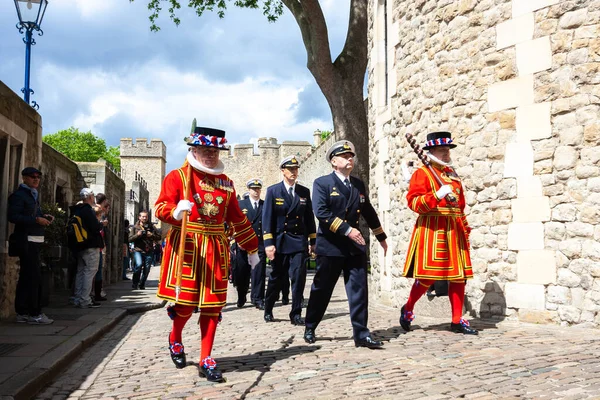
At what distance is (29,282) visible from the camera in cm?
675

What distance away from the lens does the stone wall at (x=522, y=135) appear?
20.6ft

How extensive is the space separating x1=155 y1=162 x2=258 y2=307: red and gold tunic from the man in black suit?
13.5 feet

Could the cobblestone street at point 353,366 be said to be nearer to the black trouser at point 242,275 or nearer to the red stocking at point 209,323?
the red stocking at point 209,323

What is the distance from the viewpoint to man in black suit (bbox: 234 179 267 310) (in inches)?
358

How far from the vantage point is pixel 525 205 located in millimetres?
6699

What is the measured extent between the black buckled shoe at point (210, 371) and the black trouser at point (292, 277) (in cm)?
279

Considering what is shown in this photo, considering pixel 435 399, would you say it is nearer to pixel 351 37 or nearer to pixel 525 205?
pixel 525 205

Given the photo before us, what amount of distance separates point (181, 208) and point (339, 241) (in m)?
1.73

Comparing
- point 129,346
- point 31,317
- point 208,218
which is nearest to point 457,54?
point 208,218

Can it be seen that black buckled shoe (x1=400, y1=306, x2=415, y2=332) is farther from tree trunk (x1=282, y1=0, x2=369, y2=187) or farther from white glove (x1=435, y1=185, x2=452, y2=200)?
tree trunk (x1=282, y1=0, x2=369, y2=187)

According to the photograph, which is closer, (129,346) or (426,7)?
(129,346)

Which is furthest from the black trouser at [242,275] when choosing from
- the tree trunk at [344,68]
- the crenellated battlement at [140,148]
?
the crenellated battlement at [140,148]

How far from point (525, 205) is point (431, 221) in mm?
1365

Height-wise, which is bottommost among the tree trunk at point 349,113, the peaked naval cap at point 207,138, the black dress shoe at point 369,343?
the black dress shoe at point 369,343
